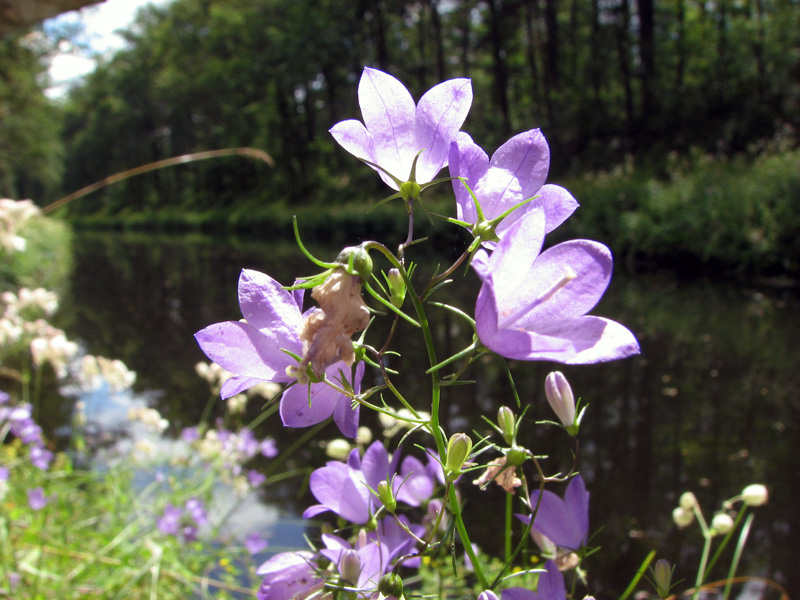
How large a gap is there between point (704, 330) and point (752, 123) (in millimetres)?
9584

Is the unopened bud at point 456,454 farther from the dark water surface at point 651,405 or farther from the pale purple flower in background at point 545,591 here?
the dark water surface at point 651,405

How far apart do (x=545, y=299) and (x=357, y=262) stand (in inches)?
5.6

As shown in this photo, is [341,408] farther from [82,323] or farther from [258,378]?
[82,323]

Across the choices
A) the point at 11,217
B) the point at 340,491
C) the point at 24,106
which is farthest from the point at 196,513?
the point at 24,106

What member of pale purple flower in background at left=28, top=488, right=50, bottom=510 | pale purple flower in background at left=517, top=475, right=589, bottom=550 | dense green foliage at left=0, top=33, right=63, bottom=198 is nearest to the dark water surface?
pale purple flower in background at left=28, top=488, right=50, bottom=510

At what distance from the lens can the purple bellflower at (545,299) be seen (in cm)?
41

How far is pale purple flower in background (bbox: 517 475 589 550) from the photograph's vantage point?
2.05ft

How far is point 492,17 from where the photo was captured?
15922mm

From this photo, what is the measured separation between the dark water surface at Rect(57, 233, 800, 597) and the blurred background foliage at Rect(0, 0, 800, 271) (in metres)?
1.78

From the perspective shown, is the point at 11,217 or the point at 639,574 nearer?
the point at 639,574

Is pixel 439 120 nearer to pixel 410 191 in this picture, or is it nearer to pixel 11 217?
pixel 410 191

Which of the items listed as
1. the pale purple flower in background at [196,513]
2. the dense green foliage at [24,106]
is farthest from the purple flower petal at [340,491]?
the dense green foliage at [24,106]

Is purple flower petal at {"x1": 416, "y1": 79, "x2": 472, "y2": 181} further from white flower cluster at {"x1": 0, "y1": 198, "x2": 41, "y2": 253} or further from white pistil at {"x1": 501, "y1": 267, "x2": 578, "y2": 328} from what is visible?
white flower cluster at {"x1": 0, "y1": 198, "x2": 41, "y2": 253}

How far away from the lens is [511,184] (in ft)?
1.72
